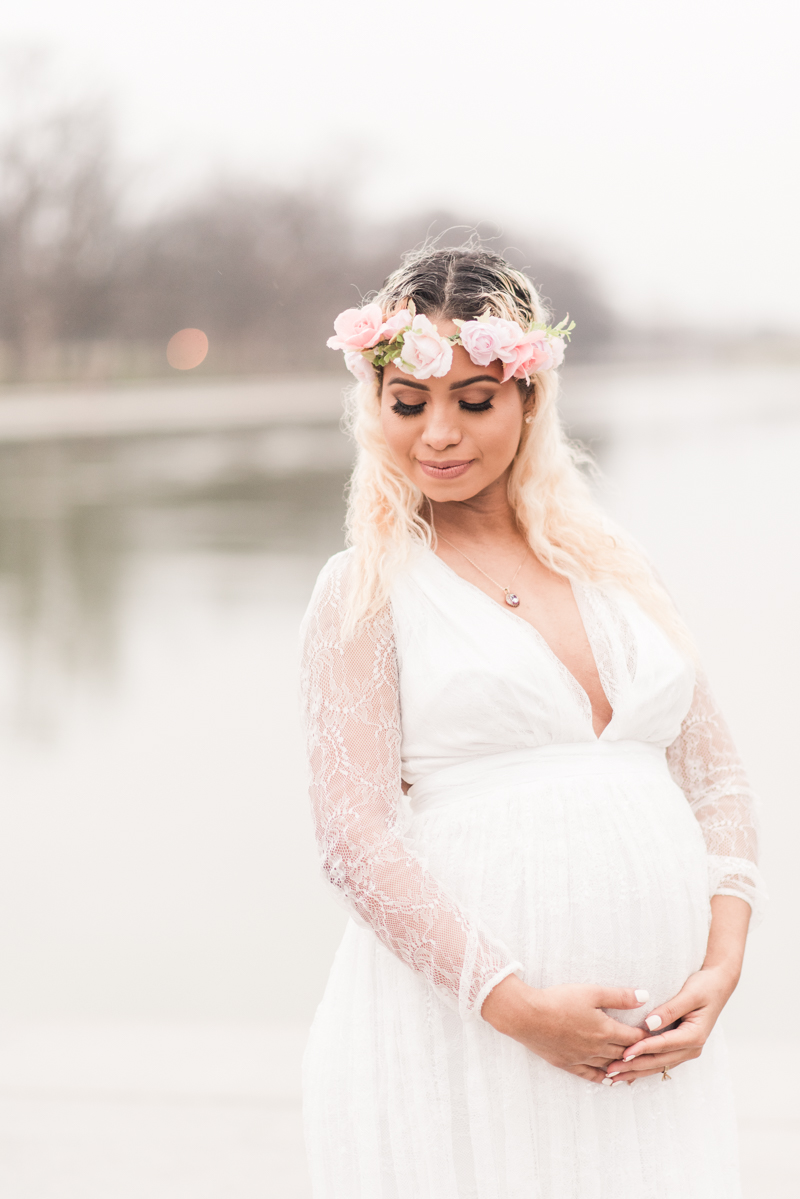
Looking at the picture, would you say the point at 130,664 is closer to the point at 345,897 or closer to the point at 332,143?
the point at 332,143

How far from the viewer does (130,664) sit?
8.61ft

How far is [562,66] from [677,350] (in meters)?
0.69

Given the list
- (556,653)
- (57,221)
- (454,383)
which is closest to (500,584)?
(556,653)

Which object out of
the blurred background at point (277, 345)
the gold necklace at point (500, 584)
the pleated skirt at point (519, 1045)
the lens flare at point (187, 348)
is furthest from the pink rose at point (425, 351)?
the lens flare at point (187, 348)

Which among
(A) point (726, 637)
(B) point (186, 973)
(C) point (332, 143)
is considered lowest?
(B) point (186, 973)

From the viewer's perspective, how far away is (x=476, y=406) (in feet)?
3.07

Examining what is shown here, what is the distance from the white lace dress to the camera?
88 centimetres

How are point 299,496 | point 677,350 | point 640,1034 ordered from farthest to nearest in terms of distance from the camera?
point 299,496 < point 677,350 < point 640,1034

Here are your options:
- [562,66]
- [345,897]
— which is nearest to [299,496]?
[562,66]

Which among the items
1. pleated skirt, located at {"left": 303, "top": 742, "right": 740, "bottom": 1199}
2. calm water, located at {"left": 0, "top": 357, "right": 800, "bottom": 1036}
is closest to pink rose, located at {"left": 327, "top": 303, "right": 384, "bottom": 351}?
pleated skirt, located at {"left": 303, "top": 742, "right": 740, "bottom": 1199}

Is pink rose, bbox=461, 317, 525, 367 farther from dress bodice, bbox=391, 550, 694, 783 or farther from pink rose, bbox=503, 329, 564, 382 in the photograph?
dress bodice, bbox=391, 550, 694, 783

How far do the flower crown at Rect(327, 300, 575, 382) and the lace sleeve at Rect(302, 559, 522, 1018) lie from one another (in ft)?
0.66

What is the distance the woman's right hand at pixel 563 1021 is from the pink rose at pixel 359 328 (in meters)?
0.55

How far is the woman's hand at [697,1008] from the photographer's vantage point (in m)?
0.85
